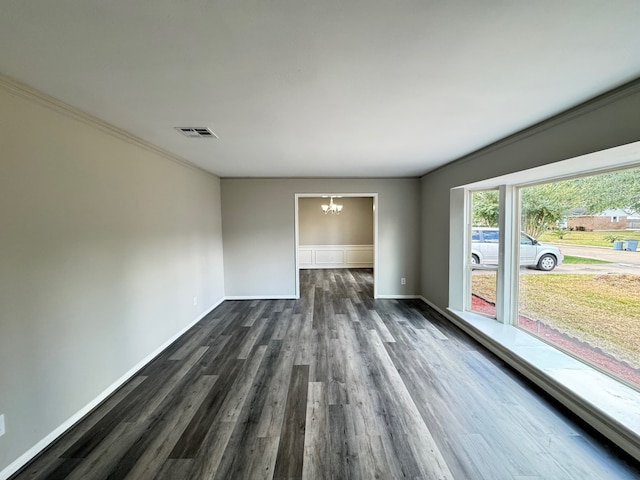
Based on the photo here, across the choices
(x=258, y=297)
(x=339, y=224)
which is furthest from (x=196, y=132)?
(x=339, y=224)

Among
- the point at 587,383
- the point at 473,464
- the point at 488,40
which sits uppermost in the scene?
the point at 488,40

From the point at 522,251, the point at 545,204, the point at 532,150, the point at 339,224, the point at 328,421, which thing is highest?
the point at 532,150

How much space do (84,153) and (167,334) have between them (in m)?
2.24

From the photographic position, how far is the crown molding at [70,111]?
1.64 metres

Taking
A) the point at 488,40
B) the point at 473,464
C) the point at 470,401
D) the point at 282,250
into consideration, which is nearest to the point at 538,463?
the point at 473,464

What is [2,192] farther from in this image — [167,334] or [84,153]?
[167,334]

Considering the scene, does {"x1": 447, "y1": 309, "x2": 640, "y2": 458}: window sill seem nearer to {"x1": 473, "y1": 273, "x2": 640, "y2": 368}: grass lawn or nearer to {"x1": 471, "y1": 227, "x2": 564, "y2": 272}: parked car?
{"x1": 473, "y1": 273, "x2": 640, "y2": 368}: grass lawn

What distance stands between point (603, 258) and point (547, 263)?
1.91ft

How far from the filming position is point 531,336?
309 cm

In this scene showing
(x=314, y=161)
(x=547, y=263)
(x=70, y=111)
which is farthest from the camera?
(x=314, y=161)

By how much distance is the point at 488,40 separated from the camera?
51.0 inches

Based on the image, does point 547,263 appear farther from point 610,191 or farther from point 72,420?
point 72,420

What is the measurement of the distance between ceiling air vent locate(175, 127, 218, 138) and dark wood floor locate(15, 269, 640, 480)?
2420mm

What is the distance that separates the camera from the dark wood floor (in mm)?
1660
